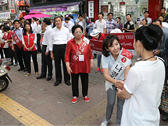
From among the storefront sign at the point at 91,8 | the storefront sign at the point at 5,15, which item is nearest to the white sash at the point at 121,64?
the storefront sign at the point at 91,8

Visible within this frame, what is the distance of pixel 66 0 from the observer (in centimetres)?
1611

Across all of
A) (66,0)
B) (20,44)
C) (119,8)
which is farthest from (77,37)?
(66,0)

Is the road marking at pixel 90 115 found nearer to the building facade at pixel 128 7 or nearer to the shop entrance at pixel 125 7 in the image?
the building facade at pixel 128 7

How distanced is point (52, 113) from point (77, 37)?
181 centimetres

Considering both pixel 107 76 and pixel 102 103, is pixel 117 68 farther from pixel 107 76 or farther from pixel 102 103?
pixel 102 103

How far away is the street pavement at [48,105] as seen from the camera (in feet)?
11.2

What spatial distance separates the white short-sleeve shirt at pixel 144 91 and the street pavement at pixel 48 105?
1767 mm

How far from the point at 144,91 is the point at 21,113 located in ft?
10.1

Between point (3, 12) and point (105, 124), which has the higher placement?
point (3, 12)

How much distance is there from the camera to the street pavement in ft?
11.2

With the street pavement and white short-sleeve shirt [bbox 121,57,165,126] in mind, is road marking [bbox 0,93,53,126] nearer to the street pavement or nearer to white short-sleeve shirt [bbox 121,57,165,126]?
the street pavement

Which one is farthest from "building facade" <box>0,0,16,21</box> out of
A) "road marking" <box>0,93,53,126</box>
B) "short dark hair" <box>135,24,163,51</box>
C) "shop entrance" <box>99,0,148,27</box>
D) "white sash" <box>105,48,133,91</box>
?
"short dark hair" <box>135,24,163,51</box>

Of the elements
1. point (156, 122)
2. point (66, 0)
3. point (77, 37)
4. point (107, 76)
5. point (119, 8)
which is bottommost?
point (156, 122)

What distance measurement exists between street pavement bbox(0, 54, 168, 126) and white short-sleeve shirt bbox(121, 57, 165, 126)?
5.80 ft
